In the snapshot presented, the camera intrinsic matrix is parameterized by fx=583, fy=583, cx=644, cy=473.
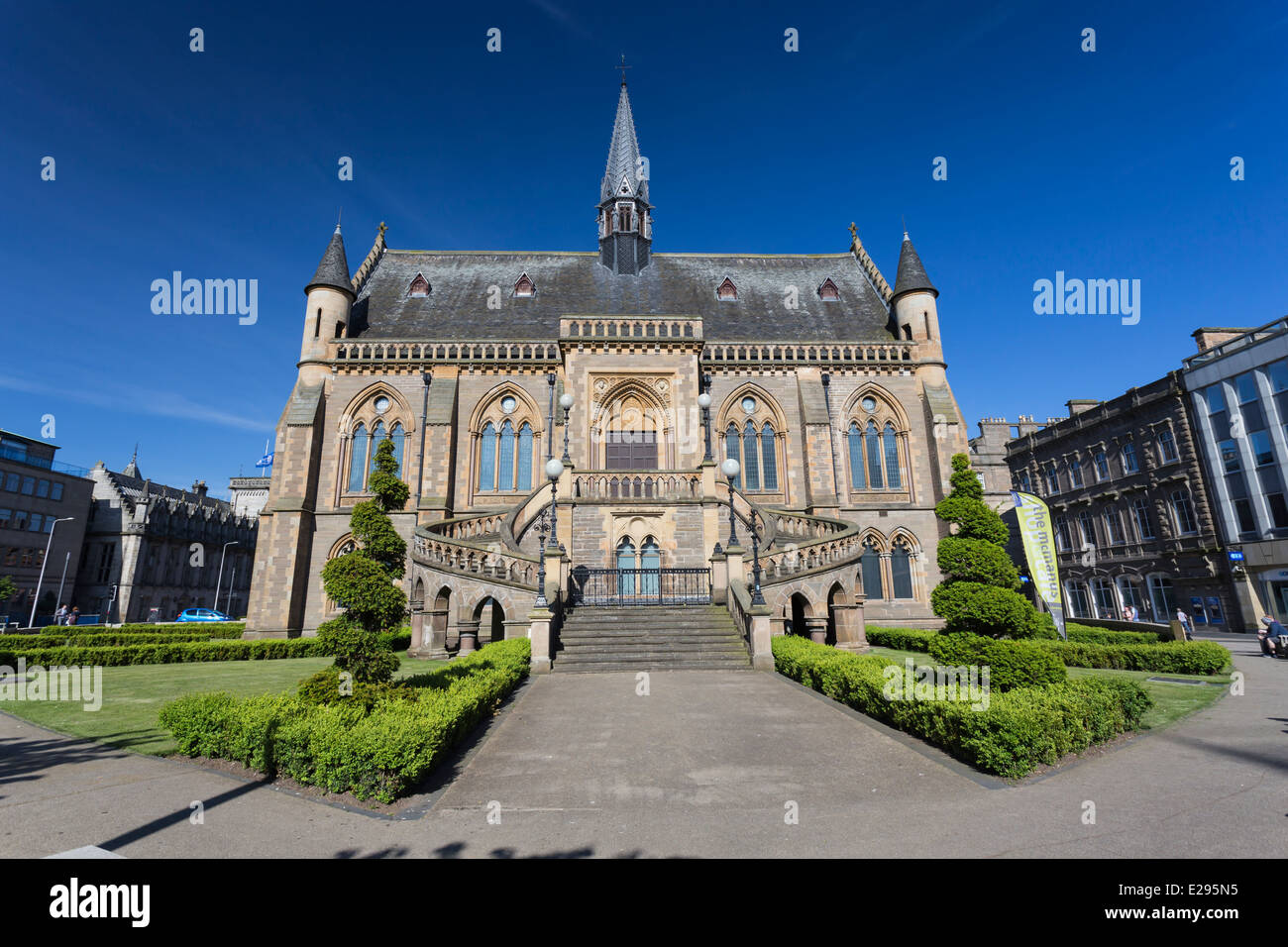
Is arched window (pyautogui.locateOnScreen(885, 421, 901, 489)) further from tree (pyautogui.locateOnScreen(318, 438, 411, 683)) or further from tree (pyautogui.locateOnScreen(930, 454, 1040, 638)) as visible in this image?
tree (pyautogui.locateOnScreen(318, 438, 411, 683))

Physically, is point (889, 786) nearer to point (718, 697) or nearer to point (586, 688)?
point (718, 697)

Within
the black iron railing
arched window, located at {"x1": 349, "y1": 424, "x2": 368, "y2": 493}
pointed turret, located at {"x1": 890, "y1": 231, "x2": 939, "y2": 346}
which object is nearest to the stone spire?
arched window, located at {"x1": 349, "y1": 424, "x2": 368, "y2": 493}

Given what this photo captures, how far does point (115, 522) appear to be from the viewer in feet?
189

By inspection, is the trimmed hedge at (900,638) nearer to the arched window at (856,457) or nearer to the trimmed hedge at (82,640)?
the arched window at (856,457)

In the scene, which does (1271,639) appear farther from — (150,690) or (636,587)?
(150,690)

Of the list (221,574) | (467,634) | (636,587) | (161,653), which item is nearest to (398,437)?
(161,653)

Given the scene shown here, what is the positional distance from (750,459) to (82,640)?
29.1 meters

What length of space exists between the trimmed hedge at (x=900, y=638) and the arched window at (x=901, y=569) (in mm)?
5003

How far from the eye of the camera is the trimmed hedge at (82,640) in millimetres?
21562


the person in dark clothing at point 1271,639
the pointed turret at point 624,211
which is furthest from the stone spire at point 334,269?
the person in dark clothing at point 1271,639

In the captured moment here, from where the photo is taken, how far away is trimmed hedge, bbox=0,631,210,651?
Result: 21562mm

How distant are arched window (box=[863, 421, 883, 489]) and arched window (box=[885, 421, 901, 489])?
41cm

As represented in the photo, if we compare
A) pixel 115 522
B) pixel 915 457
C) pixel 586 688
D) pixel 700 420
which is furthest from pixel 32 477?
pixel 915 457
